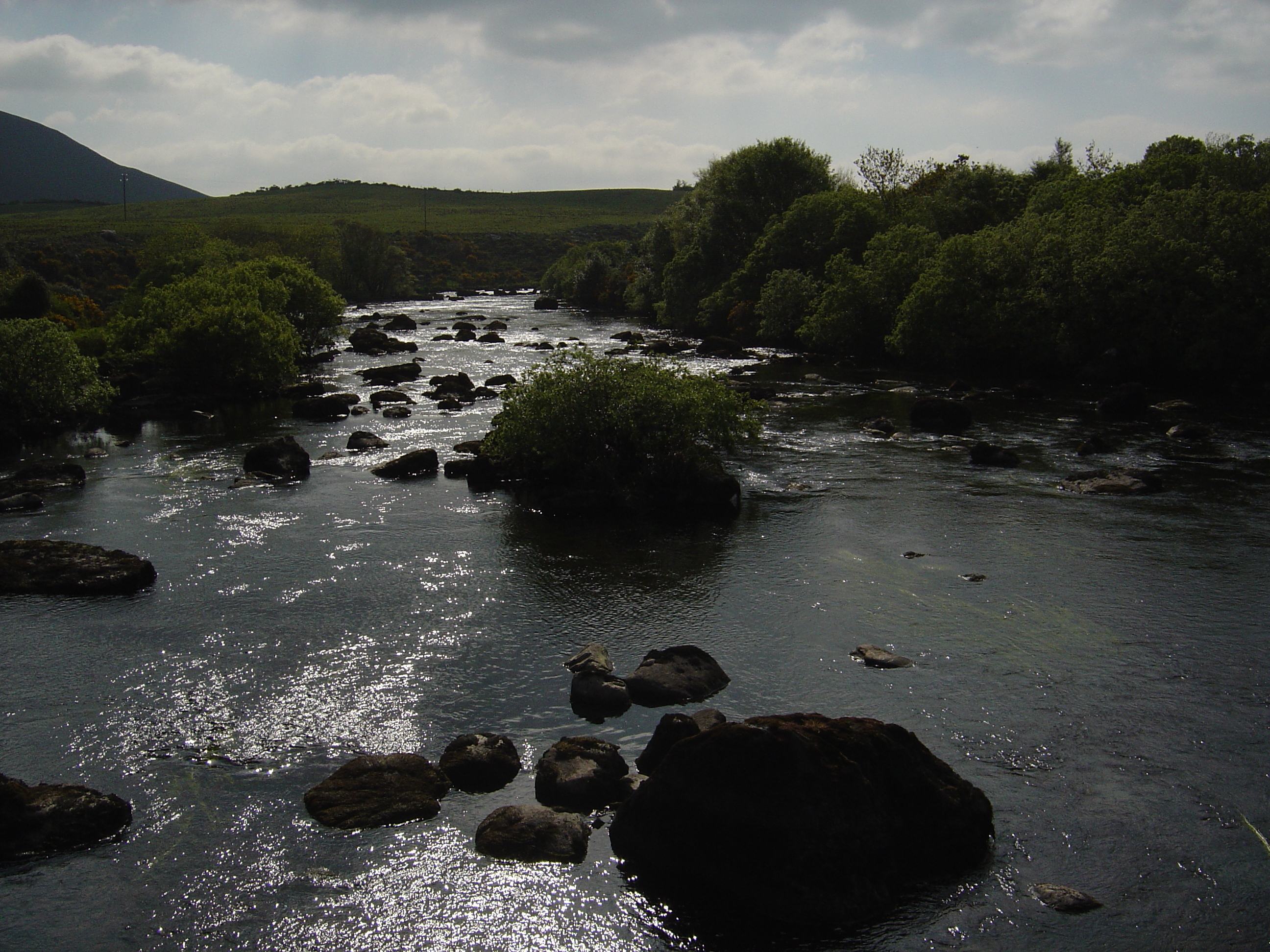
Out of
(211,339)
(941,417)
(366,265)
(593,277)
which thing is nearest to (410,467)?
(211,339)

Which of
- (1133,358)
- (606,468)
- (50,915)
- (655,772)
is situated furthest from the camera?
(1133,358)

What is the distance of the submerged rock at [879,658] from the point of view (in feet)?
66.0


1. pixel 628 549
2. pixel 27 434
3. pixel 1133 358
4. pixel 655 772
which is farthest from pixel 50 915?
pixel 1133 358

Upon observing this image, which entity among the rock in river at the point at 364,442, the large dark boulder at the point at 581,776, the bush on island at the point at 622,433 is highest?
the bush on island at the point at 622,433

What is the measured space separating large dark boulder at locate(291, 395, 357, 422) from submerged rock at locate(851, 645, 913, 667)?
1477 inches

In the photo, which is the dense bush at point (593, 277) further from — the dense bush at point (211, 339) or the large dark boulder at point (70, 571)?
the large dark boulder at point (70, 571)

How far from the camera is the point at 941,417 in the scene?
46000 millimetres

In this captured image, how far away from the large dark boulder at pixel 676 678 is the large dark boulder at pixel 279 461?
75.2ft

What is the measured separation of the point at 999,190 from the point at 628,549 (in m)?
69.6

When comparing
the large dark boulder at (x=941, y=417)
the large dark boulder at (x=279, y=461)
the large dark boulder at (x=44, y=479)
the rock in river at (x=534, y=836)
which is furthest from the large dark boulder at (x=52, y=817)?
the large dark boulder at (x=941, y=417)

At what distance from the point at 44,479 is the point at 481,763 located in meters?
29.3

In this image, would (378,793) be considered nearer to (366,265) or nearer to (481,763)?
(481,763)

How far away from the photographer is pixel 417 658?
20859 mm

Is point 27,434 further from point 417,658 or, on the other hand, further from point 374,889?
point 374,889
